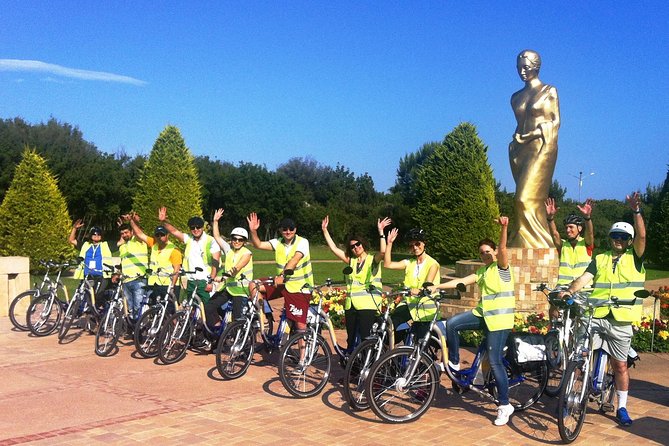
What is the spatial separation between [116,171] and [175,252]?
37.9 m

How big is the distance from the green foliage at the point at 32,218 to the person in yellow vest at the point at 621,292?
17.5 meters

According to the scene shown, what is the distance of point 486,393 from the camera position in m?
6.30

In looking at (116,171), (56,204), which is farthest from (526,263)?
(116,171)

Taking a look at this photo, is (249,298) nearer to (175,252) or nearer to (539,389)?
(175,252)

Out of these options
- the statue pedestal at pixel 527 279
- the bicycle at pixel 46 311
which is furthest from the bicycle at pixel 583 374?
the bicycle at pixel 46 311

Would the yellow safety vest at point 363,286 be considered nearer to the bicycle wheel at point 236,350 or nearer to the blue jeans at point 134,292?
the bicycle wheel at point 236,350

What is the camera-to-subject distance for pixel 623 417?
603 centimetres

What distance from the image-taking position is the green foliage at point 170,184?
28.0 metres

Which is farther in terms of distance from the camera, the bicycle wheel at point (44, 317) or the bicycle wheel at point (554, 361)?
the bicycle wheel at point (44, 317)

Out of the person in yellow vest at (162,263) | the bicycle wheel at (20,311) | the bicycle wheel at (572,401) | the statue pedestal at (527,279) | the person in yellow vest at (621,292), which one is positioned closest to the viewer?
the bicycle wheel at (572,401)

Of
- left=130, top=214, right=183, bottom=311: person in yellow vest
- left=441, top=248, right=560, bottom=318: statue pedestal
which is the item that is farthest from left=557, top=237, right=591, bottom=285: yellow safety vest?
left=130, top=214, right=183, bottom=311: person in yellow vest

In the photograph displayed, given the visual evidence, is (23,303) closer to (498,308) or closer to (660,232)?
(498,308)

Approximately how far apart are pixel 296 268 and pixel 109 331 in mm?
2999

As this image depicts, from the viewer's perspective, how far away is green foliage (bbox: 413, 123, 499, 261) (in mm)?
29312
